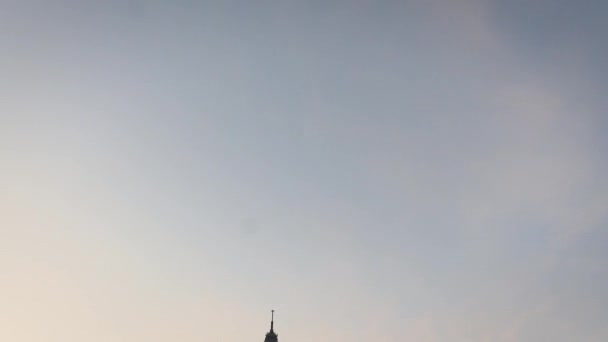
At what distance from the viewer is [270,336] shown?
60.6ft
